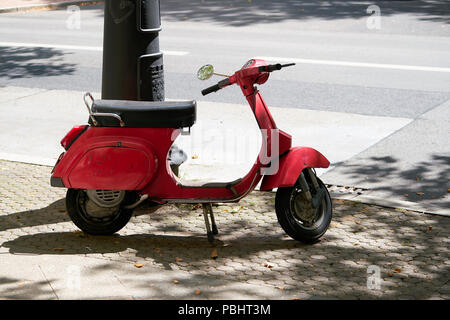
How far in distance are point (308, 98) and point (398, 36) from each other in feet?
15.7

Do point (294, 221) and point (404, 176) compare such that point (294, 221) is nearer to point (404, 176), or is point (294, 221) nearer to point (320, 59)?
point (404, 176)

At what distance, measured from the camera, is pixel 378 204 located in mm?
6656

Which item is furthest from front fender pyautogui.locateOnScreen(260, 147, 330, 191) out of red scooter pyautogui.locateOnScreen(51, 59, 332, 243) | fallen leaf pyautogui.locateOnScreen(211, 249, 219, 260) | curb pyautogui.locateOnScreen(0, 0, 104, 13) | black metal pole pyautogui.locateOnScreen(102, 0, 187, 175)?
curb pyautogui.locateOnScreen(0, 0, 104, 13)

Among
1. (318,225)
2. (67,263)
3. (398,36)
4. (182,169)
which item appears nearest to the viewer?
(67,263)

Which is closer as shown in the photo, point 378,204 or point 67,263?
point 67,263

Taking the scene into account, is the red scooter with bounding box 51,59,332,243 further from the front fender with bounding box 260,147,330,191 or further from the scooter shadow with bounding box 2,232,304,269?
the scooter shadow with bounding box 2,232,304,269

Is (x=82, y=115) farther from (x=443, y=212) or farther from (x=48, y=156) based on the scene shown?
(x=443, y=212)

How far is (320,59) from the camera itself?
13.0 m

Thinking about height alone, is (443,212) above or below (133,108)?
below

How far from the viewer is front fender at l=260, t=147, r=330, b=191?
5676mm

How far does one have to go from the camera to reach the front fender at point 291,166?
18.6ft

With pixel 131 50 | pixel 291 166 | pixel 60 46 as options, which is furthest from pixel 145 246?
pixel 60 46

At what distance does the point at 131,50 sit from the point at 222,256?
1.99m
